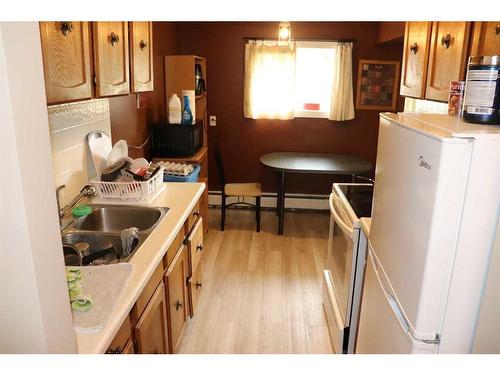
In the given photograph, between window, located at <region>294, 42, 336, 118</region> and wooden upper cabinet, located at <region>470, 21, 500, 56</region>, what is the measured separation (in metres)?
2.95

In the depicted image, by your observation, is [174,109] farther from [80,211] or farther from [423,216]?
[423,216]

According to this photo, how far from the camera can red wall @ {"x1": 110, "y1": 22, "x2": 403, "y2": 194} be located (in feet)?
14.7

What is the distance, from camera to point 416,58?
2.36 metres

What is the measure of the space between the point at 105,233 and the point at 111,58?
829mm

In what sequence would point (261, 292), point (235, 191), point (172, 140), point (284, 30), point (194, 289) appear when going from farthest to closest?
point (235, 191) → point (284, 30) → point (172, 140) → point (261, 292) → point (194, 289)

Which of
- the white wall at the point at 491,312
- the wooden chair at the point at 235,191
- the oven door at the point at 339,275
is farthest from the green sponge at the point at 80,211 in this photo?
the wooden chair at the point at 235,191

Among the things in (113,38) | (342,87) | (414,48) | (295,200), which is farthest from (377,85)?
(113,38)

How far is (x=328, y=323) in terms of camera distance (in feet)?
8.52

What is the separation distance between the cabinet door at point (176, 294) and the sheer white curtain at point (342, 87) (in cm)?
296

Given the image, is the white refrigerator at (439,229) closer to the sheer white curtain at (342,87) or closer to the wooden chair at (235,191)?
the wooden chair at (235,191)

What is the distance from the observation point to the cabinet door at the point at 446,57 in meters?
1.76

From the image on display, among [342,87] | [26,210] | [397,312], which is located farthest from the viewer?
[342,87]
